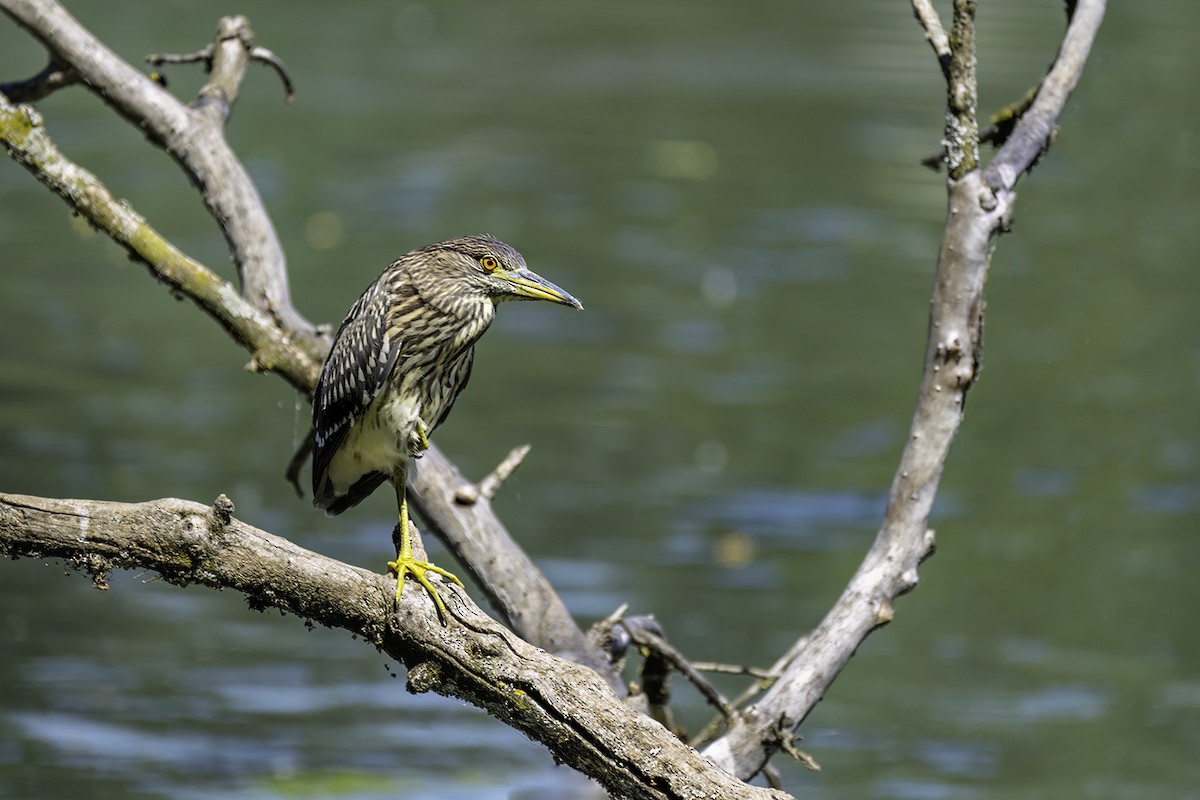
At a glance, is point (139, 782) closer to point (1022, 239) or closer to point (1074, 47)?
point (1074, 47)

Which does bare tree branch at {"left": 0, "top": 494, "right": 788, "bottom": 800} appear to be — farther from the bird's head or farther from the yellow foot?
the bird's head

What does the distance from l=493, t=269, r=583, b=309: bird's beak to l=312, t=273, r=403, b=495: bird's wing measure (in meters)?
0.33

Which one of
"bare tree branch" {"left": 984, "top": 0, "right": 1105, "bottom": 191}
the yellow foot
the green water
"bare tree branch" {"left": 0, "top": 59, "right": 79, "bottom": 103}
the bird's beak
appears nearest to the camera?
the yellow foot

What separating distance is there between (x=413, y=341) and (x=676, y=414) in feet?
21.8

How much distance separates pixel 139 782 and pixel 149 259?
260 cm

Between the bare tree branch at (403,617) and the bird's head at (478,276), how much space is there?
913 millimetres

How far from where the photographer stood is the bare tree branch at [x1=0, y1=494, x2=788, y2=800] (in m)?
3.78

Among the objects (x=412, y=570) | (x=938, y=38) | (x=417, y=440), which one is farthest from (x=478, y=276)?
(x=938, y=38)

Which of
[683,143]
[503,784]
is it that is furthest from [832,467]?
[683,143]

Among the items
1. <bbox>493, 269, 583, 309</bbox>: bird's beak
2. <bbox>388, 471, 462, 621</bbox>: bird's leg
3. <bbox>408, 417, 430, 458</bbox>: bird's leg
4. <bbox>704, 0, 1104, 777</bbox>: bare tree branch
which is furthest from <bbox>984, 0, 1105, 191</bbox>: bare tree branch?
<bbox>388, 471, 462, 621</bbox>: bird's leg

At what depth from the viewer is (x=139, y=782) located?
6.95m

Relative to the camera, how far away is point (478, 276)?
15.1 ft

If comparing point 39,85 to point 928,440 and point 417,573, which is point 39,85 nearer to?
point 417,573

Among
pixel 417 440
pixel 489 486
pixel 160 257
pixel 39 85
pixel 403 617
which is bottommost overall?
pixel 403 617
